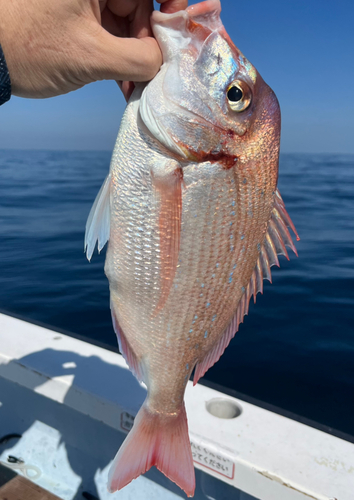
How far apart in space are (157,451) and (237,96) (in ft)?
4.45

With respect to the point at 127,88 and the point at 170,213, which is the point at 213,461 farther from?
the point at 127,88

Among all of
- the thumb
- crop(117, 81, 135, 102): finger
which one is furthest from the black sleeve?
crop(117, 81, 135, 102): finger

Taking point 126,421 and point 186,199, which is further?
point 126,421

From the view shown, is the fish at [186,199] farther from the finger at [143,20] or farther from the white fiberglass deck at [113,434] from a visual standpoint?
the white fiberglass deck at [113,434]

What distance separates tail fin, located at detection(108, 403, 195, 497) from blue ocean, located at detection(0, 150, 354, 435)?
103 centimetres

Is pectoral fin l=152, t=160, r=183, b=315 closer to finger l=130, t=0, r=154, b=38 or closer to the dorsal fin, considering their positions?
the dorsal fin

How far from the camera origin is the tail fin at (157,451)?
1406 millimetres

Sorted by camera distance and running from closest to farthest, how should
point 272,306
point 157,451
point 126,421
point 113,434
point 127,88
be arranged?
1. point 157,451
2. point 127,88
3. point 126,421
4. point 113,434
5. point 272,306

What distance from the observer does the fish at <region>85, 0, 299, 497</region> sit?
1310mm

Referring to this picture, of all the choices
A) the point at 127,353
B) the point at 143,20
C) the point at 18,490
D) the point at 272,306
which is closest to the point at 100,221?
the point at 127,353

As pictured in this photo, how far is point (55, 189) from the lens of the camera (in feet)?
43.9

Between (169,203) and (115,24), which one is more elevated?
(115,24)

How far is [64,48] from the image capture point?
1.22 m

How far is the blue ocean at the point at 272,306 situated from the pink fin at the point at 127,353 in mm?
1150
